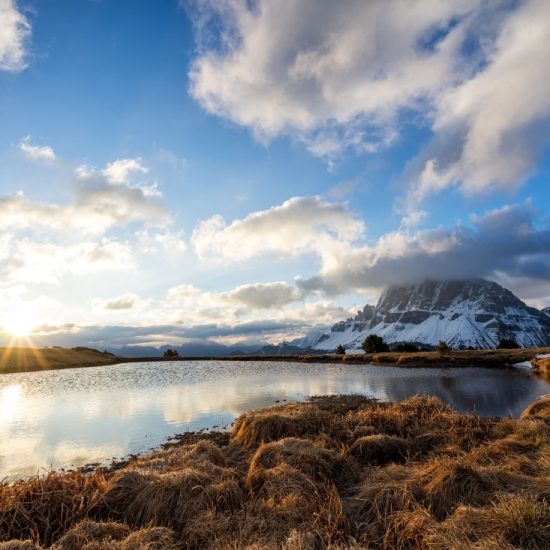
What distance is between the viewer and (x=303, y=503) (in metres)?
9.07

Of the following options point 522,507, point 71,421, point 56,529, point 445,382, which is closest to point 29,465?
point 71,421

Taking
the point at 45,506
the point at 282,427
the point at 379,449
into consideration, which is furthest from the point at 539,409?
the point at 45,506

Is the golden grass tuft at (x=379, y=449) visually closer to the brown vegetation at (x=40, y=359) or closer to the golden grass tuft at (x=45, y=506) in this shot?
the golden grass tuft at (x=45, y=506)

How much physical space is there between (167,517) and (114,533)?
1.42 metres

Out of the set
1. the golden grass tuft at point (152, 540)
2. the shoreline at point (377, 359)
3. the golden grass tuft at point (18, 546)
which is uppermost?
the golden grass tuft at point (18, 546)

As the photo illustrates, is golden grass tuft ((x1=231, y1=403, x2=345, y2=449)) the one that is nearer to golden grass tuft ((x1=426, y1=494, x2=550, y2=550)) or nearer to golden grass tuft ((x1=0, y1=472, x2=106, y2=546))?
golden grass tuft ((x1=0, y1=472, x2=106, y2=546))

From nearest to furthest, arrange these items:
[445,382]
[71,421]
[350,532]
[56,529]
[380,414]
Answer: [350,532], [56,529], [380,414], [71,421], [445,382]

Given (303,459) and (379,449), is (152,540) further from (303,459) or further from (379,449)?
(379,449)

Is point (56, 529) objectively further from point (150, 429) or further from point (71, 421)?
point (71, 421)

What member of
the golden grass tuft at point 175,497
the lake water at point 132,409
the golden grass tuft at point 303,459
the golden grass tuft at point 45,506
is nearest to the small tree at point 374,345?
the lake water at point 132,409

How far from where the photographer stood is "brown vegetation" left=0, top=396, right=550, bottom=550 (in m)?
7.15

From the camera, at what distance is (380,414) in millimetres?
19406

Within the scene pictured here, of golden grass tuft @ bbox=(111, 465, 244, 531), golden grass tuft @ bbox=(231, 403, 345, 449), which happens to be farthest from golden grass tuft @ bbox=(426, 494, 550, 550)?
golden grass tuft @ bbox=(231, 403, 345, 449)

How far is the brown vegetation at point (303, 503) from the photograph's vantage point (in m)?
7.15
